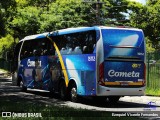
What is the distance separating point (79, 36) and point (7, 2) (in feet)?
13.4

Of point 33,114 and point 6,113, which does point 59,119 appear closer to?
point 33,114

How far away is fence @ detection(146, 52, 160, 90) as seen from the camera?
74.0 ft

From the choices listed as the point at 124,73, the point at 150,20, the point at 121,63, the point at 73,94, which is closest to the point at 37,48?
the point at 73,94

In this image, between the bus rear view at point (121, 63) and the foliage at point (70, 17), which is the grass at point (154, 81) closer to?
the bus rear view at point (121, 63)

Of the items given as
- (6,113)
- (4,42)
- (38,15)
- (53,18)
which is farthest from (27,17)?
(6,113)

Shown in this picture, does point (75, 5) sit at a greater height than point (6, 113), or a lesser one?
greater

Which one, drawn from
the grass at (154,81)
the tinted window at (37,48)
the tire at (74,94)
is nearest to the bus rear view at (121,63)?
the tire at (74,94)

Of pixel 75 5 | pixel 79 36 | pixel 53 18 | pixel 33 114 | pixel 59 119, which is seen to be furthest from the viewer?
pixel 75 5

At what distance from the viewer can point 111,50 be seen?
1664 centimetres

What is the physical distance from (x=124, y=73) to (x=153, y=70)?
21.9 ft

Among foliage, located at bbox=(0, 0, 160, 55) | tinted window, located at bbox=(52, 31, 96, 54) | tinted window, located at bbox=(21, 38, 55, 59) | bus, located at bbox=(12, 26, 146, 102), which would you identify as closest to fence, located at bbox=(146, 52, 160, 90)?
bus, located at bbox=(12, 26, 146, 102)

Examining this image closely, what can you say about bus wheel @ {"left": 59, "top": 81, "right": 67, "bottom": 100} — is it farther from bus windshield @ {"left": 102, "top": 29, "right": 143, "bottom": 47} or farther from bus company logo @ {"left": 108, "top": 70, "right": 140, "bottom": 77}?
bus windshield @ {"left": 102, "top": 29, "right": 143, "bottom": 47}

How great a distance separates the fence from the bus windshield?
5.24 metres

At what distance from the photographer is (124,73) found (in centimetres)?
1692
